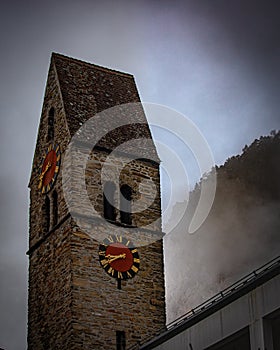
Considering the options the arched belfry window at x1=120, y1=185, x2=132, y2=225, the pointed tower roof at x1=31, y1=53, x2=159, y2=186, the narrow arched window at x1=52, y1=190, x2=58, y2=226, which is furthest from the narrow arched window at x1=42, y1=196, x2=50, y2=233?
the arched belfry window at x1=120, y1=185, x2=132, y2=225

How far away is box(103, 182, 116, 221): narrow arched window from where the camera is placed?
4681 cm

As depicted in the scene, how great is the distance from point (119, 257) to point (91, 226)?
170cm

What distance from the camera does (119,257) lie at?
46.0 meters

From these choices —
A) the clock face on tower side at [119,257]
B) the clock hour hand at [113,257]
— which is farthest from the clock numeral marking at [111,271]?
the clock hour hand at [113,257]

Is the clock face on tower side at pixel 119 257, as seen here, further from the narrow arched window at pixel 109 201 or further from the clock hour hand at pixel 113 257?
the narrow arched window at pixel 109 201

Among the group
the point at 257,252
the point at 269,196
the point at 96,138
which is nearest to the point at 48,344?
the point at 96,138

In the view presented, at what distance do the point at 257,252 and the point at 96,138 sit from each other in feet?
72.5

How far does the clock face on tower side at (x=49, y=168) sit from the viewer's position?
4812 centimetres

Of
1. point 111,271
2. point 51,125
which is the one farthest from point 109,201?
point 51,125

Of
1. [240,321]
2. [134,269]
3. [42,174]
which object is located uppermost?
[42,174]

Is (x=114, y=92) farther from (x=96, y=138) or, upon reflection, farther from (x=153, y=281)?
(x=153, y=281)

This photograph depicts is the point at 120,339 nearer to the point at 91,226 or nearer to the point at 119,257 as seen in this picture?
the point at 119,257

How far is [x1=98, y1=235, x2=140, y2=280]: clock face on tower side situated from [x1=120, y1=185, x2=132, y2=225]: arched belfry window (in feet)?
3.73

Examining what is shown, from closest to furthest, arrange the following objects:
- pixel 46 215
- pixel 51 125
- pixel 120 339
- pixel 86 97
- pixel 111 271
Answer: pixel 120 339, pixel 111 271, pixel 46 215, pixel 51 125, pixel 86 97
